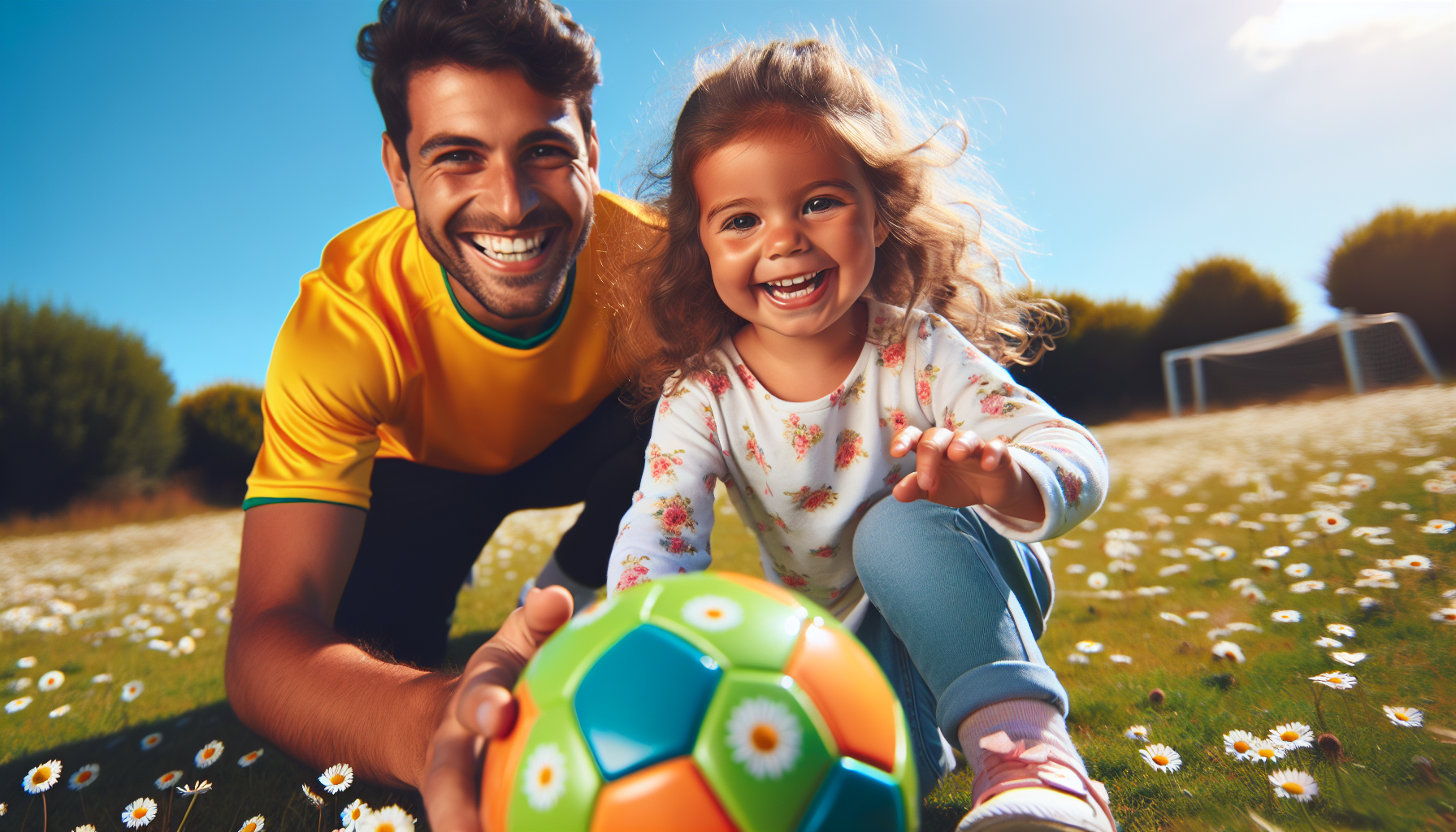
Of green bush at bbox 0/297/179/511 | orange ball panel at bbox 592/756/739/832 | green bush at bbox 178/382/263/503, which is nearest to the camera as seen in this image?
orange ball panel at bbox 592/756/739/832

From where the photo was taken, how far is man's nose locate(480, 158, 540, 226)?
2.63m

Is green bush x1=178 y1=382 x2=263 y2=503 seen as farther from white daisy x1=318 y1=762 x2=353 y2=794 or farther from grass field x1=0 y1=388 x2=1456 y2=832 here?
white daisy x1=318 y1=762 x2=353 y2=794

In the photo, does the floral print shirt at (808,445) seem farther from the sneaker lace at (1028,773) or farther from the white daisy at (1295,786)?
the white daisy at (1295,786)

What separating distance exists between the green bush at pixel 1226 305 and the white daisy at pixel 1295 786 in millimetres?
22753

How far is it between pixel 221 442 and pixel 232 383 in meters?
1.76

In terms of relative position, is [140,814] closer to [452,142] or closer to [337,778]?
[337,778]

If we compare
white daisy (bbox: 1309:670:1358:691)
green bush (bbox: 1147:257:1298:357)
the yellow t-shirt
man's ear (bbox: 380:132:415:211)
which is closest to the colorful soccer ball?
white daisy (bbox: 1309:670:1358:691)

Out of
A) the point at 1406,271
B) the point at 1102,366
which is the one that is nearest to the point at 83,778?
the point at 1102,366

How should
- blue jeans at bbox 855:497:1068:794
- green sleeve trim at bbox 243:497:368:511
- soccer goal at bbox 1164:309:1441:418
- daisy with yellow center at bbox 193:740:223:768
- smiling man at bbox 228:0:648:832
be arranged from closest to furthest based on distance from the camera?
blue jeans at bbox 855:497:1068:794 < daisy with yellow center at bbox 193:740:223:768 < smiling man at bbox 228:0:648:832 < green sleeve trim at bbox 243:497:368:511 < soccer goal at bbox 1164:309:1441:418

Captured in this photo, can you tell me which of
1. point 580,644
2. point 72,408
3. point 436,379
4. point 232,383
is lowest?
point 580,644

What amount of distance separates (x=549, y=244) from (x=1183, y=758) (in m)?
2.56

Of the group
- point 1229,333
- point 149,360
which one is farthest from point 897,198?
point 1229,333

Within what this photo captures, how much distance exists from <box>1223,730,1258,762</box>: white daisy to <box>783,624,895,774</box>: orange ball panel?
1.11 m

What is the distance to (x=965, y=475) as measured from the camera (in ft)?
4.75
